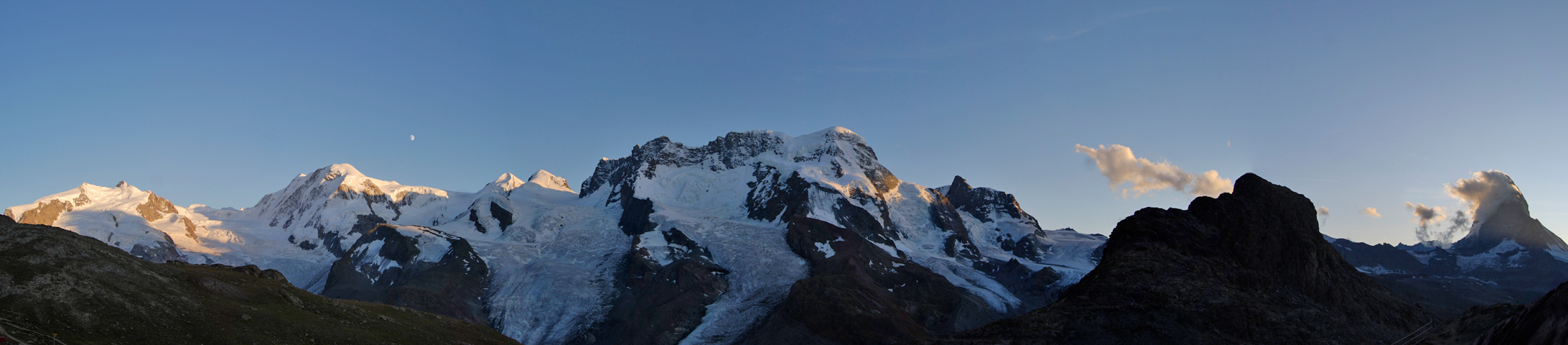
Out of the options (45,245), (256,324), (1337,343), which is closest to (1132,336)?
(1337,343)

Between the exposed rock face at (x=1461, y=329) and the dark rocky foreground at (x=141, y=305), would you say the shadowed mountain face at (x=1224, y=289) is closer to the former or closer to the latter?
the exposed rock face at (x=1461, y=329)

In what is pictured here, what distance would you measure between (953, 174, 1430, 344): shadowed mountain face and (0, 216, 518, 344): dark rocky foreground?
61766mm

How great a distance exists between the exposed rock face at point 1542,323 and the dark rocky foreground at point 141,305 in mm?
75171

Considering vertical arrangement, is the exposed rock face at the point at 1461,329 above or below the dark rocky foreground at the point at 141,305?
above

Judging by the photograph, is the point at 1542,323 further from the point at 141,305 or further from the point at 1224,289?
the point at 141,305

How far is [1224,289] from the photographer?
82438mm

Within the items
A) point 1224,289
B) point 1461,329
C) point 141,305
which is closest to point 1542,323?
point 1461,329

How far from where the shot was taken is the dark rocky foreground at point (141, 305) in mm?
56219

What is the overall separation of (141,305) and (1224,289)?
324 ft

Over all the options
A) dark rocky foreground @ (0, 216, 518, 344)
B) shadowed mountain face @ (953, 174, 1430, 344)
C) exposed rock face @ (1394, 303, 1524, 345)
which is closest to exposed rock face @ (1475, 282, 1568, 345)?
exposed rock face @ (1394, 303, 1524, 345)

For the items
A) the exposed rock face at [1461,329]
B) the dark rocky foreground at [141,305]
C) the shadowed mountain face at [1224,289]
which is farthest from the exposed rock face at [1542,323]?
the dark rocky foreground at [141,305]

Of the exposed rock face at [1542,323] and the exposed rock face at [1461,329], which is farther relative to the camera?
the exposed rock face at [1461,329]

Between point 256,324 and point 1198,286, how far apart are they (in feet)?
293

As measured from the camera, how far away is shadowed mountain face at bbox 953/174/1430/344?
75.9m
